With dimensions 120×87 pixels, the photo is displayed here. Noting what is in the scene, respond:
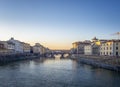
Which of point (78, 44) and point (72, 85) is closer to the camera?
point (72, 85)

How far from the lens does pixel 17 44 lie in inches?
4515

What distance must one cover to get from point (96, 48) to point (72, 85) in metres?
70.0

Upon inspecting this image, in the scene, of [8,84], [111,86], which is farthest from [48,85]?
[111,86]

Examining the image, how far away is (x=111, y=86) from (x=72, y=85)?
5.21 m

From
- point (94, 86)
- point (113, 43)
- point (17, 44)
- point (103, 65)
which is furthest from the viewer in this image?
point (17, 44)

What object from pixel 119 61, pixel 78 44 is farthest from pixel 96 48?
pixel 119 61

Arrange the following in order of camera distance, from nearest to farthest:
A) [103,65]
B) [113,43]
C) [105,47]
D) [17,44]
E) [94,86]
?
[94,86] < [103,65] < [113,43] < [105,47] < [17,44]

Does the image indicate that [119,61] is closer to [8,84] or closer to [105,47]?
[8,84]

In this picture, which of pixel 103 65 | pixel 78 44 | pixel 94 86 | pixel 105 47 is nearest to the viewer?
pixel 94 86

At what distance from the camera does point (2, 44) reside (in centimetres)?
9362

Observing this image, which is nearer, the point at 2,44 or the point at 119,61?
the point at 119,61

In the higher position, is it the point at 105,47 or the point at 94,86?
the point at 105,47

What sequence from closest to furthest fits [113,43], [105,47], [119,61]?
[119,61] → [113,43] → [105,47]

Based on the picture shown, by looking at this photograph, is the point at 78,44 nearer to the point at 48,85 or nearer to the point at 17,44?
the point at 17,44
